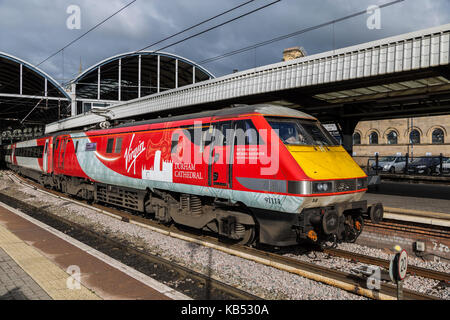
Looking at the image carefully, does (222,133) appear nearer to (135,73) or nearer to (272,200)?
(272,200)

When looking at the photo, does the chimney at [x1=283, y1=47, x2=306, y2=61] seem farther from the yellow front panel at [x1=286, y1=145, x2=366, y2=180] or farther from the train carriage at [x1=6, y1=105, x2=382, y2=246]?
the yellow front panel at [x1=286, y1=145, x2=366, y2=180]

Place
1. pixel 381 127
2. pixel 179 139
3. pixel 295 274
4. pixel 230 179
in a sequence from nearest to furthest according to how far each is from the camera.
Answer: pixel 295 274, pixel 230 179, pixel 179 139, pixel 381 127

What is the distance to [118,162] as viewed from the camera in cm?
1200

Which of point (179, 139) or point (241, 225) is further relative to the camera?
point (179, 139)

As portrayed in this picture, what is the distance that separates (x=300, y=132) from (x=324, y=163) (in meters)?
0.89

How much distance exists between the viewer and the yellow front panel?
665 cm

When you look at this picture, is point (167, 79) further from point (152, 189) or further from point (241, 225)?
point (241, 225)

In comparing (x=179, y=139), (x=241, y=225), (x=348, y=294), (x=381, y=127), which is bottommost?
(x=348, y=294)

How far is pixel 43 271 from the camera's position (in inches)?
247

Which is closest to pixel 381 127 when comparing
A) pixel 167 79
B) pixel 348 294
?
pixel 167 79

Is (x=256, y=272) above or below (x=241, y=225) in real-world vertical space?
below

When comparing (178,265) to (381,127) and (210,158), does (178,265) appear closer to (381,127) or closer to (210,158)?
(210,158)
